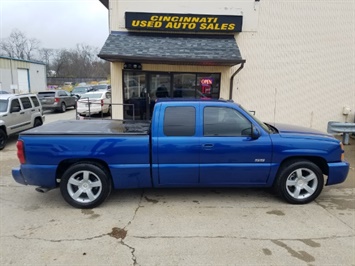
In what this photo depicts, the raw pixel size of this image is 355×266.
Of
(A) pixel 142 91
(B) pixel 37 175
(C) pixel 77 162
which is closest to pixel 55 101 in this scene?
(A) pixel 142 91

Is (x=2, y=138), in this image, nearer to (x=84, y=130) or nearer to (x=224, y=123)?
(x=84, y=130)

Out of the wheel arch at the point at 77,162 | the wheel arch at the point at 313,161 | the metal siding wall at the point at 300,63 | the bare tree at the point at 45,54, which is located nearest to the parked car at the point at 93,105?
the metal siding wall at the point at 300,63

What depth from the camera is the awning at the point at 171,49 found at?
29.1ft

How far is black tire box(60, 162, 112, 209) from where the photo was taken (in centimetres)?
420

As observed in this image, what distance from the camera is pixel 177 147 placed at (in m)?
4.21

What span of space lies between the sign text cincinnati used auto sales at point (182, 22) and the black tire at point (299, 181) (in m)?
7.00

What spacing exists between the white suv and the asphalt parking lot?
15.4 ft

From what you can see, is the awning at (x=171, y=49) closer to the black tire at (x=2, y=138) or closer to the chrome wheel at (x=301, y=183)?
the black tire at (x=2, y=138)

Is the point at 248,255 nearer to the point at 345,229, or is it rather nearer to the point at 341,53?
the point at 345,229

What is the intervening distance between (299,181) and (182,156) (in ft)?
6.62

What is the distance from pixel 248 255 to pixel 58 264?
84.6 inches

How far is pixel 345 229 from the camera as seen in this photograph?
3.70 metres

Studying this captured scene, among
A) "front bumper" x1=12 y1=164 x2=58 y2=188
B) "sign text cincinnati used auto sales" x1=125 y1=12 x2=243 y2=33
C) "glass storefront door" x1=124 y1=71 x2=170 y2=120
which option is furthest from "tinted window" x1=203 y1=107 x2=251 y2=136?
"sign text cincinnati used auto sales" x1=125 y1=12 x2=243 y2=33

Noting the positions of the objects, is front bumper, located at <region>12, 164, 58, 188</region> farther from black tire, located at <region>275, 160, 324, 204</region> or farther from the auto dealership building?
the auto dealership building
